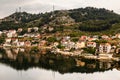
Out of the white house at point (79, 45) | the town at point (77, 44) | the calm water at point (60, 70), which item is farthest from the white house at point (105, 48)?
the calm water at point (60, 70)

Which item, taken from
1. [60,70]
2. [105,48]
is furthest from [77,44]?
[60,70]

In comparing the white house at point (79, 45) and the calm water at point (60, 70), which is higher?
the white house at point (79, 45)

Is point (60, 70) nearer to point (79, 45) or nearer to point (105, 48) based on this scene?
point (105, 48)

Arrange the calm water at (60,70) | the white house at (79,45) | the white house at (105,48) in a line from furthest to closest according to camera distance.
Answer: the white house at (79,45)
the white house at (105,48)
the calm water at (60,70)

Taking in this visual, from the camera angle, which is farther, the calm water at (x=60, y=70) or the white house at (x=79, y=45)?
the white house at (x=79, y=45)

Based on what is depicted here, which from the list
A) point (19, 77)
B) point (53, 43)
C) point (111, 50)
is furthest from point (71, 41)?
point (19, 77)

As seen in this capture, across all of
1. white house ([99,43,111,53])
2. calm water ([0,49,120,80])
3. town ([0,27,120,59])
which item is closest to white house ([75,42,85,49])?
town ([0,27,120,59])

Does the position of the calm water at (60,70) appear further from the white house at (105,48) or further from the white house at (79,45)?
the white house at (79,45)

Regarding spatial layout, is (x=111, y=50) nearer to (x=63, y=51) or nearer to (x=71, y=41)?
(x=63, y=51)

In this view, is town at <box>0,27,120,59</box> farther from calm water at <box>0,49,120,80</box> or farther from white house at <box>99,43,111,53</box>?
calm water at <box>0,49,120,80</box>
